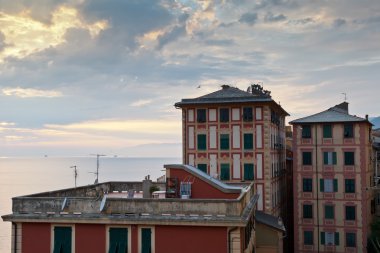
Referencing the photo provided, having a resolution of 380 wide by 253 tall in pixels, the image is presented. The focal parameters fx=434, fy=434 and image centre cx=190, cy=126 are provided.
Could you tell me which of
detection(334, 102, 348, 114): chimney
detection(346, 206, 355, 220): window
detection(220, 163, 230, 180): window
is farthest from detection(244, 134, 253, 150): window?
detection(334, 102, 348, 114): chimney

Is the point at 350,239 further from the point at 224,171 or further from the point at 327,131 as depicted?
the point at 224,171

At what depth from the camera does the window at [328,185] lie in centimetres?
5091

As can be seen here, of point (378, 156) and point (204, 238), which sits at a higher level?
point (378, 156)

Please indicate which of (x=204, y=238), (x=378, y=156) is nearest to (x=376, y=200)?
(x=378, y=156)

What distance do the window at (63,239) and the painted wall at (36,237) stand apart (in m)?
0.52

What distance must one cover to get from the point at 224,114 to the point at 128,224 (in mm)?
25414

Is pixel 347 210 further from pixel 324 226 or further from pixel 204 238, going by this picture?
pixel 204 238

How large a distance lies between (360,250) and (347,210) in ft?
15.4

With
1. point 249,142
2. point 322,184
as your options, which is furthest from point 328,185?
point 249,142

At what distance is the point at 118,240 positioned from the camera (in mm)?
24922

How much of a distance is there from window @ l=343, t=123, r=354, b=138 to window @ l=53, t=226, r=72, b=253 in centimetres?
3570

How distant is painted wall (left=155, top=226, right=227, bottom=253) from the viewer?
936 inches

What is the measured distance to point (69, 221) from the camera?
24922 millimetres

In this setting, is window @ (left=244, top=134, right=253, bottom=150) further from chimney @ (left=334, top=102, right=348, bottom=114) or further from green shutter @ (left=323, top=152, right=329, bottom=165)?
chimney @ (left=334, top=102, right=348, bottom=114)
